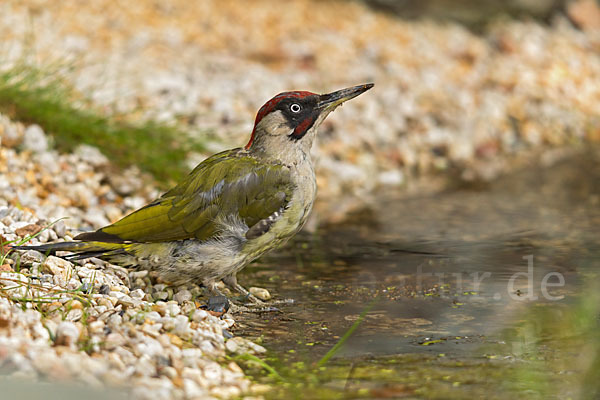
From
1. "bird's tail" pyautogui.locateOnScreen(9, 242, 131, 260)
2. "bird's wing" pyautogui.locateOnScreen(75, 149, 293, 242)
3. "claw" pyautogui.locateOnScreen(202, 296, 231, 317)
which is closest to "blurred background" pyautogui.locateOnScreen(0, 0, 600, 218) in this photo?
"bird's wing" pyautogui.locateOnScreen(75, 149, 293, 242)

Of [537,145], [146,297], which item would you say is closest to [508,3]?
[537,145]

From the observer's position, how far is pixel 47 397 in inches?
111

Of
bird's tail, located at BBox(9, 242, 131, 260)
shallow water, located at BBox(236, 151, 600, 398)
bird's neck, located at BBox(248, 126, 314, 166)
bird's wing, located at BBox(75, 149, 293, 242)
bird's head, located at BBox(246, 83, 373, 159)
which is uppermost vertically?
bird's head, located at BBox(246, 83, 373, 159)

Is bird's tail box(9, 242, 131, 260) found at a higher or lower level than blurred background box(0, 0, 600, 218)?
lower

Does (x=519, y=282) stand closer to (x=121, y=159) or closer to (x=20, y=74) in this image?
(x=121, y=159)

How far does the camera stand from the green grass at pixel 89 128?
5762 mm

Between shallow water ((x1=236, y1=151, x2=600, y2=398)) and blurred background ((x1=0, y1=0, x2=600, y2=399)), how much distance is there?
0.01 metres

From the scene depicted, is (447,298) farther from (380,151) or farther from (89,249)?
(380,151)

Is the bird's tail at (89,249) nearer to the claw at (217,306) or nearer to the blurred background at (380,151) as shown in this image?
the claw at (217,306)

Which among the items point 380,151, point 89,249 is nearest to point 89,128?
point 89,249

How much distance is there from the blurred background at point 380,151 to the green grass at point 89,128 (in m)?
0.01

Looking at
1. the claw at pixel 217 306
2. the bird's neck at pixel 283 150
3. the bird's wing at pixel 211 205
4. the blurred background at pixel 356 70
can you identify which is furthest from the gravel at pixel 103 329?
the blurred background at pixel 356 70

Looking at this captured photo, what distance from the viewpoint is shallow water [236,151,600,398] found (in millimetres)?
3303

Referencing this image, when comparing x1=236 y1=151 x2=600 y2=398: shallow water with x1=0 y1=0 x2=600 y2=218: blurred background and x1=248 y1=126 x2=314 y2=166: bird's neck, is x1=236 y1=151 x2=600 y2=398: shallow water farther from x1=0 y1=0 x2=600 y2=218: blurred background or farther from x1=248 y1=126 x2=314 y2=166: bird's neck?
x1=0 y1=0 x2=600 y2=218: blurred background
